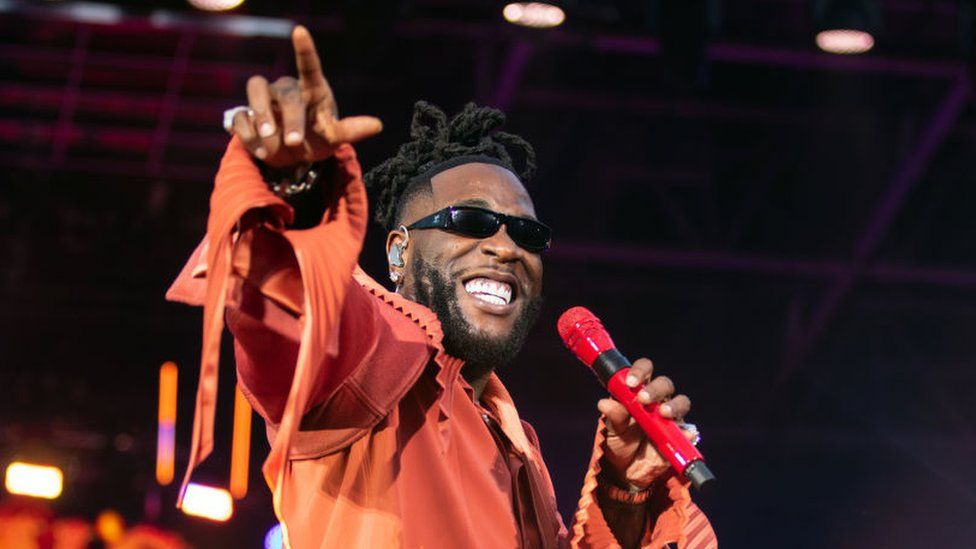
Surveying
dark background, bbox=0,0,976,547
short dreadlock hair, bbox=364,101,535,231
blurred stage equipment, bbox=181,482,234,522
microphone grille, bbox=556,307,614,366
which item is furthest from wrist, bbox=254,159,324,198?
blurred stage equipment, bbox=181,482,234,522

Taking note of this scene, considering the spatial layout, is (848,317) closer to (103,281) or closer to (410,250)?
(103,281)

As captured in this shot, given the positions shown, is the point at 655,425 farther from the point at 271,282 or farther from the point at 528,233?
the point at 271,282

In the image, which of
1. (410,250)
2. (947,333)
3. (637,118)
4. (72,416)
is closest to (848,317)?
(947,333)

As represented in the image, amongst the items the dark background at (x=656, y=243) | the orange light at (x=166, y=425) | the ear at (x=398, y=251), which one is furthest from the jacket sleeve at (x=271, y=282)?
the orange light at (x=166, y=425)

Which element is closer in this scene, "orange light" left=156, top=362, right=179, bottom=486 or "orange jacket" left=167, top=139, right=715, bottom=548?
"orange jacket" left=167, top=139, right=715, bottom=548

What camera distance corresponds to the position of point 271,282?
83.0 inches

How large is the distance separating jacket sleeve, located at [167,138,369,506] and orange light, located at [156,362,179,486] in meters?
6.07

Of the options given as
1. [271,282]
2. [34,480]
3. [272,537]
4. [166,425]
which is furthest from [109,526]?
[271,282]

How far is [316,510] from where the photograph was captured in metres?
2.50

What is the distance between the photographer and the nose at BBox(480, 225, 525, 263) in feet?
9.98

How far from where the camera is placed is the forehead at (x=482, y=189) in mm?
3137

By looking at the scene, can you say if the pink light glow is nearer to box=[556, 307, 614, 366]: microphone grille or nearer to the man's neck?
the man's neck

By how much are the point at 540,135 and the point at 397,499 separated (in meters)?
5.78

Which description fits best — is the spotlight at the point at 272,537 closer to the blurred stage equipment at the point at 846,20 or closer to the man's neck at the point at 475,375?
the blurred stage equipment at the point at 846,20
